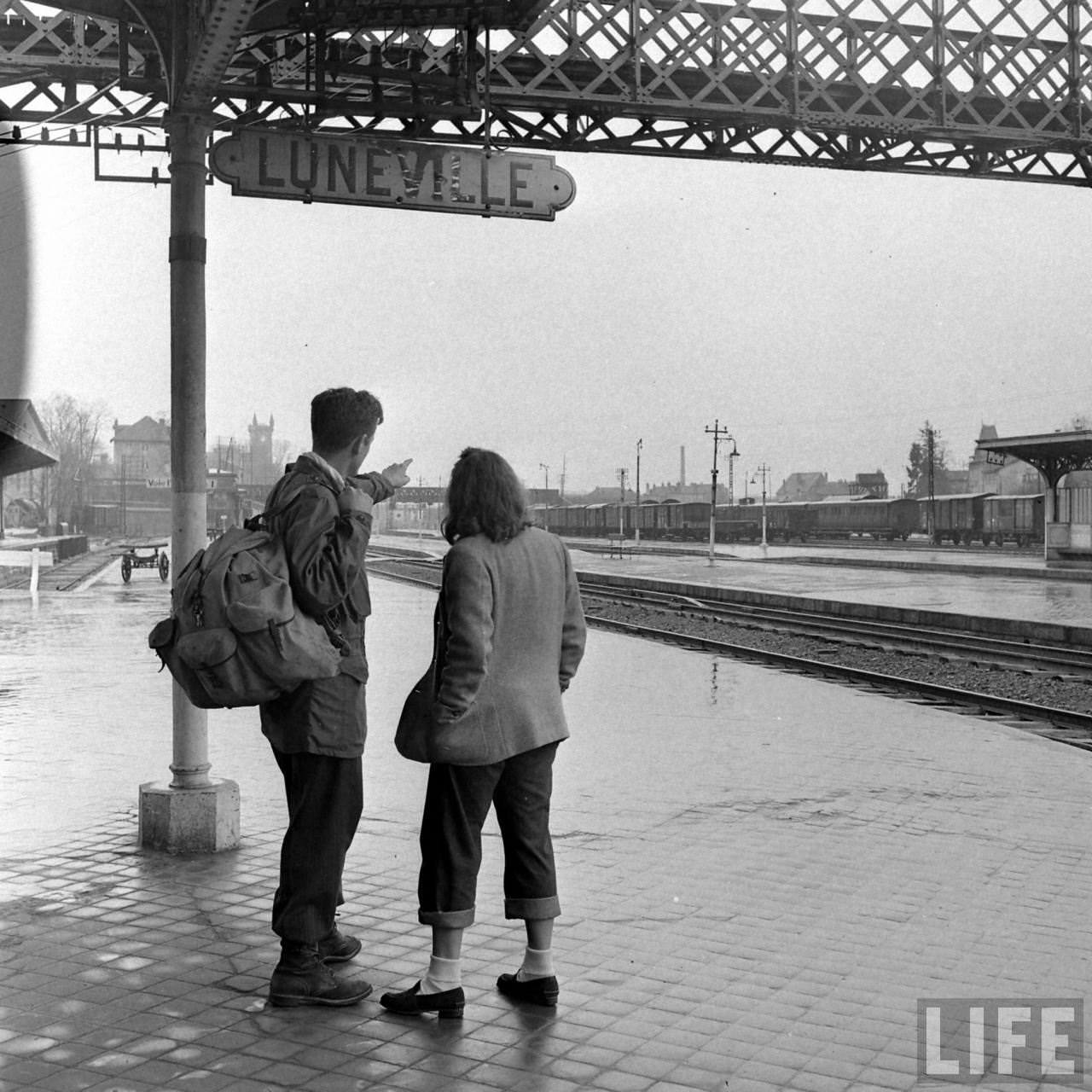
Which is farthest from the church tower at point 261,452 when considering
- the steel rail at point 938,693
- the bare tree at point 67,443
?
the steel rail at point 938,693

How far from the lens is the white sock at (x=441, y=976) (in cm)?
380

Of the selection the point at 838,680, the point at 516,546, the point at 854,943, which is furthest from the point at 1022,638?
the point at 516,546

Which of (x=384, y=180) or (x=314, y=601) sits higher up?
(x=384, y=180)

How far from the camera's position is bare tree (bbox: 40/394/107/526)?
185ft

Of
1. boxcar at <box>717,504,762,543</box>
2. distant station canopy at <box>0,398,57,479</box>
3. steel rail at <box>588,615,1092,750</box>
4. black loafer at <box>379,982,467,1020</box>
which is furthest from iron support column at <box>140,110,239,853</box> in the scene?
boxcar at <box>717,504,762,543</box>

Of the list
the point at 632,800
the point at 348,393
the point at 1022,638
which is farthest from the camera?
the point at 1022,638

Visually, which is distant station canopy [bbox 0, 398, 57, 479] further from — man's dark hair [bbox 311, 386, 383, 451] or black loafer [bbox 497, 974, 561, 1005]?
black loafer [bbox 497, 974, 561, 1005]

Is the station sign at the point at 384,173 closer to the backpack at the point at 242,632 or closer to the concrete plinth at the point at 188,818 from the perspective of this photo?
the backpack at the point at 242,632

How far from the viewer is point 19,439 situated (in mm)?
20109

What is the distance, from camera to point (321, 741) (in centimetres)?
382

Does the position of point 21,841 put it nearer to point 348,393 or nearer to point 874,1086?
point 348,393

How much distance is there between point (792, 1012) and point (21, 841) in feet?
12.2

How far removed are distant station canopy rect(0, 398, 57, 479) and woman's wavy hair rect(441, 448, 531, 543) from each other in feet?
46.0

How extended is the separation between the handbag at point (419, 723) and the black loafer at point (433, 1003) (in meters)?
0.69
